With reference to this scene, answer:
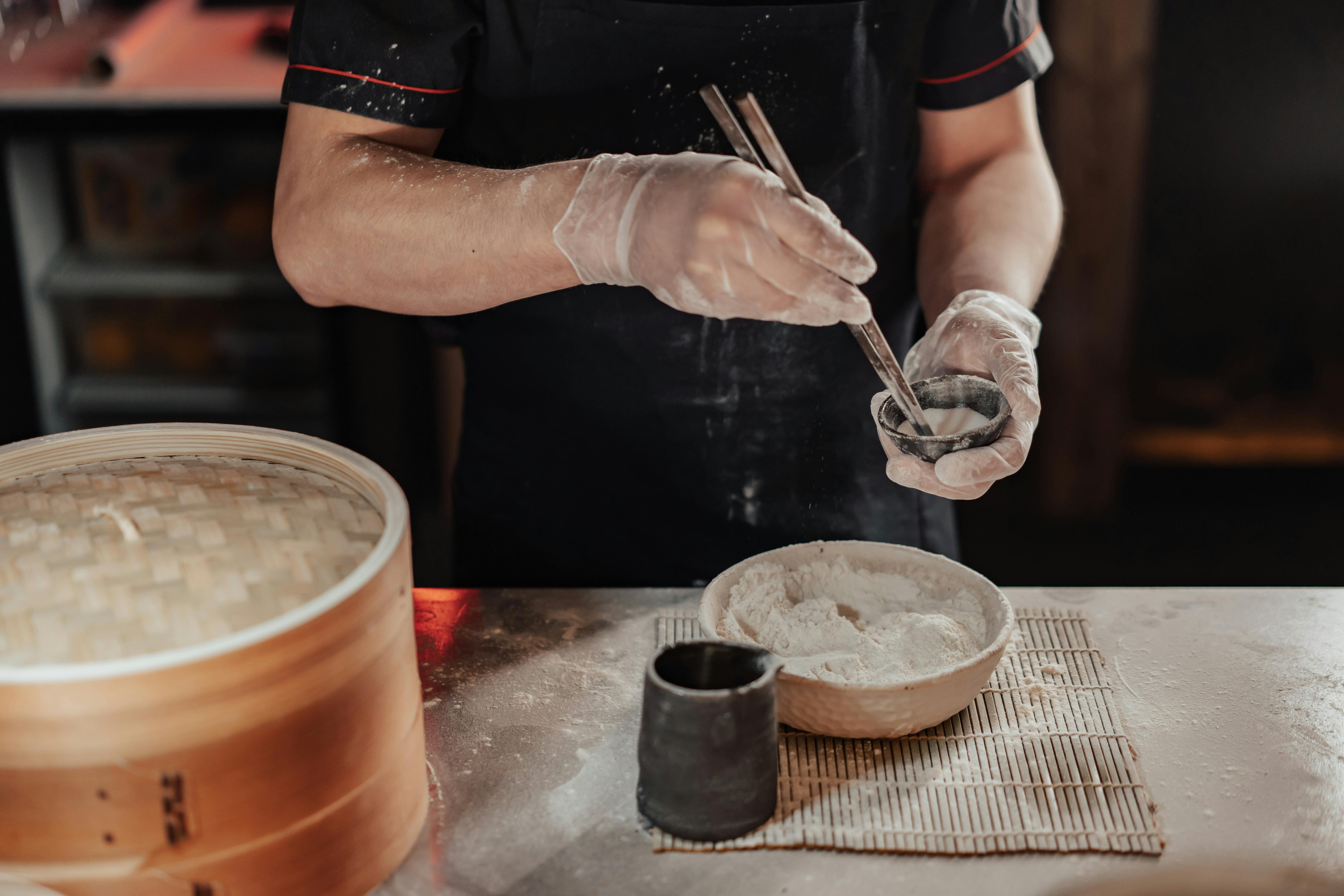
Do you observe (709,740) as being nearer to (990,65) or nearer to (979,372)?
(979,372)

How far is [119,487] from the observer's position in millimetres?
1056

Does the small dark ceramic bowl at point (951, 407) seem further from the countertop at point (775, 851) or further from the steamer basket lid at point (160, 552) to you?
the steamer basket lid at point (160, 552)

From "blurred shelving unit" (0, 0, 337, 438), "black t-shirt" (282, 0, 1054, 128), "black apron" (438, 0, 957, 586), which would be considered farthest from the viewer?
"blurred shelving unit" (0, 0, 337, 438)

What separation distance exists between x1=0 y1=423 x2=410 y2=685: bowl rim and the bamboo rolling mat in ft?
1.39

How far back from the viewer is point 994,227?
6.00 ft

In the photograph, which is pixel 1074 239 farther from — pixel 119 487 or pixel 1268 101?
pixel 119 487

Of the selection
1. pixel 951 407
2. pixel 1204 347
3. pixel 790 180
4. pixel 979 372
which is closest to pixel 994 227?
pixel 979 372

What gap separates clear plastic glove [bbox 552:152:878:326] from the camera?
121 cm

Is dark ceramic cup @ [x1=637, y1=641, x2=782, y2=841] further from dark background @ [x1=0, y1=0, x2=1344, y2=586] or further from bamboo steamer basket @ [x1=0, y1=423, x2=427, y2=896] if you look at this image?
dark background @ [x1=0, y1=0, x2=1344, y2=586]

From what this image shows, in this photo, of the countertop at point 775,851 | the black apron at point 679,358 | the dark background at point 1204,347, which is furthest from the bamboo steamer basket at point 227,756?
the dark background at point 1204,347

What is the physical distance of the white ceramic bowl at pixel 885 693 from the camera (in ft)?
3.72

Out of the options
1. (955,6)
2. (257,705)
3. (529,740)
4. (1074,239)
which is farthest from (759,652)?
(1074,239)

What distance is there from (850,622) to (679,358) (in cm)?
64

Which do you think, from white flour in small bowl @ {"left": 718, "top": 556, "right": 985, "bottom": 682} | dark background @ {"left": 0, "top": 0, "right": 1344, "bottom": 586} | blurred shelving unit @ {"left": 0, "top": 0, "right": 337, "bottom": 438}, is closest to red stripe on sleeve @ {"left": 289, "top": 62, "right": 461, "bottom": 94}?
white flour in small bowl @ {"left": 718, "top": 556, "right": 985, "bottom": 682}
